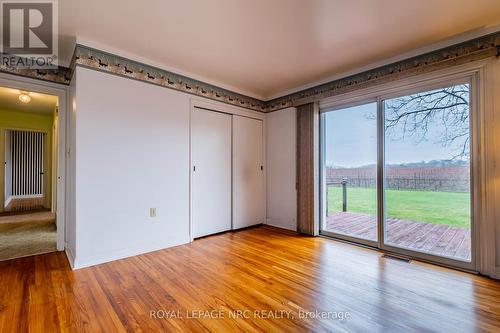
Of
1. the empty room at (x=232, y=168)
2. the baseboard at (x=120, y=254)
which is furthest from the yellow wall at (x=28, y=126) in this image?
the baseboard at (x=120, y=254)

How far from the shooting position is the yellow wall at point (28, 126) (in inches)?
215

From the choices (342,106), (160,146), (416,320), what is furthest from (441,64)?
(160,146)

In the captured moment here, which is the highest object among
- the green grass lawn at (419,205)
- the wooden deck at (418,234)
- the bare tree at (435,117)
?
the bare tree at (435,117)

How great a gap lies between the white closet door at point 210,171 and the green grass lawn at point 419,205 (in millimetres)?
2072

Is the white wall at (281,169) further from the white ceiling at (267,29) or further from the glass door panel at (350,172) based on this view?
the white ceiling at (267,29)

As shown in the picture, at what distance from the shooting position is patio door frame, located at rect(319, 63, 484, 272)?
2414 mm

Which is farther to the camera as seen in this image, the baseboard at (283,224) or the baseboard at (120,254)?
the baseboard at (283,224)

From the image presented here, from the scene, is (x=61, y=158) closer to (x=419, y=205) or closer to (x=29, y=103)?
(x=29, y=103)

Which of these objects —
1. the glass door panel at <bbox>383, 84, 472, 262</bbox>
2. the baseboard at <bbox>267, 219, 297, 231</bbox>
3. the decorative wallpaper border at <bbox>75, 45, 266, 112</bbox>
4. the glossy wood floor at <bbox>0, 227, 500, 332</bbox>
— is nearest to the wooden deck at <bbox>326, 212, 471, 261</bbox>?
the glass door panel at <bbox>383, 84, 472, 262</bbox>

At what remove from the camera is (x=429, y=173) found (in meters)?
2.79

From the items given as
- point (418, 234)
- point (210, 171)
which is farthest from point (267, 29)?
point (418, 234)

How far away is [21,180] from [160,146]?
23.1ft

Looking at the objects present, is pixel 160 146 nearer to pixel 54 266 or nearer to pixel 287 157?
pixel 54 266

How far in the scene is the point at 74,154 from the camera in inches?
103
